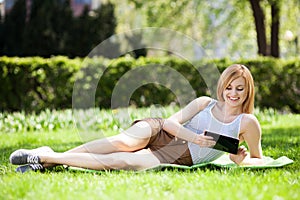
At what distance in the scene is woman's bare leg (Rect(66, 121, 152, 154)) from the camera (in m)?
3.98

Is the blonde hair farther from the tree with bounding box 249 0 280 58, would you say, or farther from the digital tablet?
the tree with bounding box 249 0 280 58

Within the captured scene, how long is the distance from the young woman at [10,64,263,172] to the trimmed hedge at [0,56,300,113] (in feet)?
18.9

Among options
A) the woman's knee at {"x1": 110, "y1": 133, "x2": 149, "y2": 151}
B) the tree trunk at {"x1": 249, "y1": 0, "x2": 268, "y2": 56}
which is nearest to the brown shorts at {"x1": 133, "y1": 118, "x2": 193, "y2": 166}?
the woman's knee at {"x1": 110, "y1": 133, "x2": 149, "y2": 151}

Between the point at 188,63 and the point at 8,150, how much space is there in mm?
6059

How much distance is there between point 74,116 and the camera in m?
8.18

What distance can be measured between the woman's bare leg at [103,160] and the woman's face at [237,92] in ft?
2.55

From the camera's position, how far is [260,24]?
14.7 metres

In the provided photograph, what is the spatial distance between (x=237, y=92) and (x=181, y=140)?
0.57 m

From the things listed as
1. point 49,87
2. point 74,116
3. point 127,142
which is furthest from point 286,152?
point 49,87

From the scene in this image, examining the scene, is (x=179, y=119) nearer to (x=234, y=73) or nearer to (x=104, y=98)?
(x=234, y=73)

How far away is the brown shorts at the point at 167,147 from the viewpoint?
411cm

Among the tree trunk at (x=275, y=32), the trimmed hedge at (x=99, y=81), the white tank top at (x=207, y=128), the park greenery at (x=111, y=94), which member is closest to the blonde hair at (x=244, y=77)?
the white tank top at (x=207, y=128)

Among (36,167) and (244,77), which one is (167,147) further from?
(36,167)

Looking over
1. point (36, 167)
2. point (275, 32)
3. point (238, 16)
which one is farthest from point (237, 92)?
point (238, 16)
